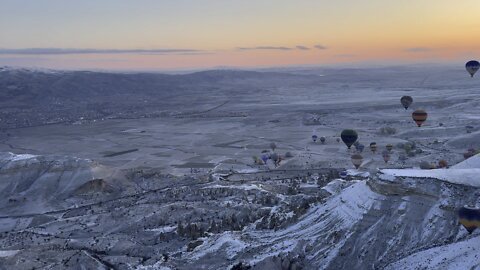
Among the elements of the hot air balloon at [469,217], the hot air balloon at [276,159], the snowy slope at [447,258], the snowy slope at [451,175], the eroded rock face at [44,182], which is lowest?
the eroded rock face at [44,182]

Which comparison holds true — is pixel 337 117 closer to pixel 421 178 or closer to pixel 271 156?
pixel 271 156

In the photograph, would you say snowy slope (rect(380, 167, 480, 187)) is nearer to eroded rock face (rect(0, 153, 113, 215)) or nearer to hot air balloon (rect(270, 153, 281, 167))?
eroded rock face (rect(0, 153, 113, 215))

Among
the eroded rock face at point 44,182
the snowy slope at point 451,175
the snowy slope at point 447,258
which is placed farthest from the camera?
the eroded rock face at point 44,182

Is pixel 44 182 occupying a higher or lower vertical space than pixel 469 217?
lower

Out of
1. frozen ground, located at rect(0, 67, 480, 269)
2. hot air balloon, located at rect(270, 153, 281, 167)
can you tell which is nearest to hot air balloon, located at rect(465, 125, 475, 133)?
frozen ground, located at rect(0, 67, 480, 269)

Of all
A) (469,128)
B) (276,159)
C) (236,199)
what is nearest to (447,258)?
(236,199)

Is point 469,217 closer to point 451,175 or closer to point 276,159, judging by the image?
point 451,175

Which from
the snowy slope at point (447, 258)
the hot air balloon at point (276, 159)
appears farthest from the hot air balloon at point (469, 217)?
the hot air balloon at point (276, 159)

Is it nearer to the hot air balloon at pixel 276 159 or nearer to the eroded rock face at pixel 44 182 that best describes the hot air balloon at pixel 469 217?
the eroded rock face at pixel 44 182
